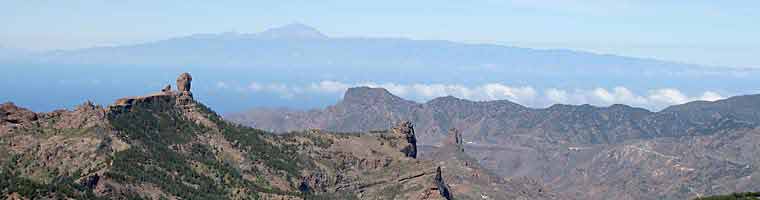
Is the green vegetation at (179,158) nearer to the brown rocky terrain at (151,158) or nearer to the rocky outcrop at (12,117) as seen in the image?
the brown rocky terrain at (151,158)

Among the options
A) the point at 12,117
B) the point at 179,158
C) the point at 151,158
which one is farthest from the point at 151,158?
the point at 12,117

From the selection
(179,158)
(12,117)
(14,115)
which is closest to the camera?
(12,117)

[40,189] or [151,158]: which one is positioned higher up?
[151,158]

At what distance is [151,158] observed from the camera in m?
171

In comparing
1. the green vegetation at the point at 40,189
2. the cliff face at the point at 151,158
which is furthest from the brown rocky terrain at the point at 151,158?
the green vegetation at the point at 40,189

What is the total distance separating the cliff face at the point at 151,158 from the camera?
16062 cm

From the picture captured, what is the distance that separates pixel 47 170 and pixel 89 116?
47.5 ft

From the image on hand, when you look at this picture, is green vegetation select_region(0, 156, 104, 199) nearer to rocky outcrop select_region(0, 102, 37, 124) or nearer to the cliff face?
the cliff face

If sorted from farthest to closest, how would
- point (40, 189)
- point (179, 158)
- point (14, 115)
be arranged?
point (14, 115), point (179, 158), point (40, 189)

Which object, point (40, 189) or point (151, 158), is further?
point (151, 158)

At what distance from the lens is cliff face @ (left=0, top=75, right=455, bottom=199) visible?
16062 cm

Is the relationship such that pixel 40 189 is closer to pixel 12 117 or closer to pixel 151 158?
pixel 151 158

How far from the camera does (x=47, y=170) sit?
16450cm

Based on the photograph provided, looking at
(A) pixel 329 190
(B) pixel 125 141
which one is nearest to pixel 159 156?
(B) pixel 125 141
